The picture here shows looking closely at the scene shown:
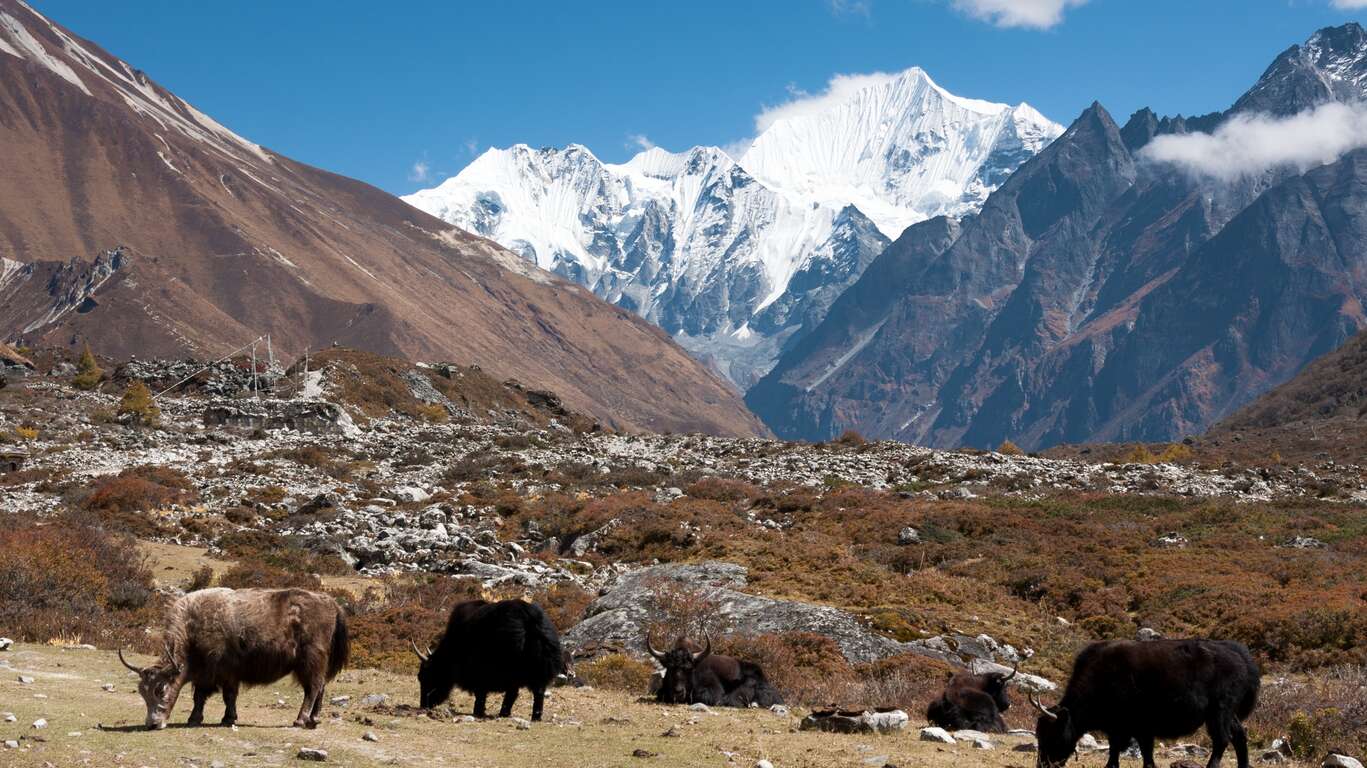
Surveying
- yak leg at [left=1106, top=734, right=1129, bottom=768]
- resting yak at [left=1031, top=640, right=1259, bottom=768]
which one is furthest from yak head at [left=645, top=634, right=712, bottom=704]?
yak leg at [left=1106, top=734, right=1129, bottom=768]

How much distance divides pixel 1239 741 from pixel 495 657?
8.09 meters

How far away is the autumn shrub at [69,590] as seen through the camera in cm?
1633

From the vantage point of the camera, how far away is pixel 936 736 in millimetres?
12031

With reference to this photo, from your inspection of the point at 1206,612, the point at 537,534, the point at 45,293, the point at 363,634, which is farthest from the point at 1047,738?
the point at 45,293

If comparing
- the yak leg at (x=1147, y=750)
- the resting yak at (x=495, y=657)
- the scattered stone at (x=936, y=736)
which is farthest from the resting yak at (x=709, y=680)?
the yak leg at (x=1147, y=750)

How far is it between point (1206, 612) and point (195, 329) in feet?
609

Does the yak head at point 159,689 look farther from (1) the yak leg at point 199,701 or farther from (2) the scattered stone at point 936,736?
(2) the scattered stone at point 936,736

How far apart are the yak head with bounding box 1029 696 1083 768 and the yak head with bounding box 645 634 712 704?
5332 millimetres

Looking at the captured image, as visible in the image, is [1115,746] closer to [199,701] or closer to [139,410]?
[199,701]

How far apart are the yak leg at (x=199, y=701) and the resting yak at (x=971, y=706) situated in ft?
28.3

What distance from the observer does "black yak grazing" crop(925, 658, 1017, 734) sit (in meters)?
13.6

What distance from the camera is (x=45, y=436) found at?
45094 millimetres

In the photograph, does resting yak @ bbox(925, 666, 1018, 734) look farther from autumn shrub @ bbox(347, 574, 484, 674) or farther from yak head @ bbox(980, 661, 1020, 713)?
autumn shrub @ bbox(347, 574, 484, 674)

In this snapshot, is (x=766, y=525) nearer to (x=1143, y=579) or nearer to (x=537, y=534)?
(x=537, y=534)
